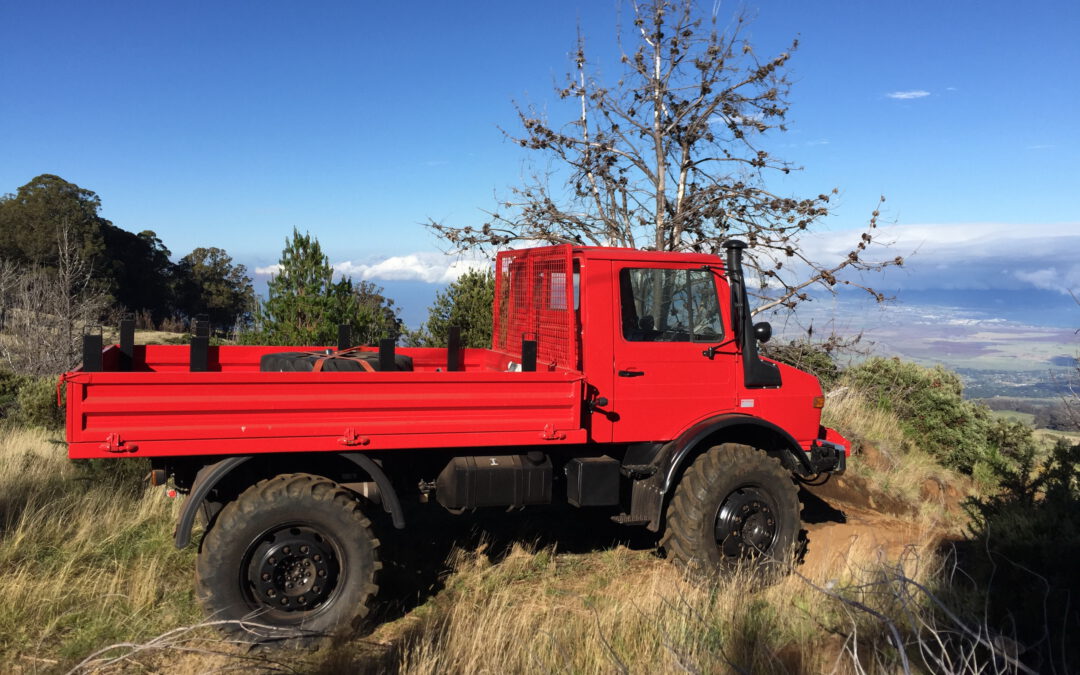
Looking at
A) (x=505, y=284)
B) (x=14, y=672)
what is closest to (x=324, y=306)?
(x=505, y=284)

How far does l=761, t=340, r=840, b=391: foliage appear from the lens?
445 inches

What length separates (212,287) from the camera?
1439 inches

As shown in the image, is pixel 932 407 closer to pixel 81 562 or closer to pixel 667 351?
pixel 667 351

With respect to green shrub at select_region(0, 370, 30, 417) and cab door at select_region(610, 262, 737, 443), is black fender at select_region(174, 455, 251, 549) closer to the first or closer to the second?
cab door at select_region(610, 262, 737, 443)

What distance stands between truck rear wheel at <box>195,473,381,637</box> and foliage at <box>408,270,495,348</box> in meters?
6.21

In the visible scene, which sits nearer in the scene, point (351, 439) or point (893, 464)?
point (351, 439)

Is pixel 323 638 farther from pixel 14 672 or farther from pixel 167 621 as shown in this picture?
pixel 14 672

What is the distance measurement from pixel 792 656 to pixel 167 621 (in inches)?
142

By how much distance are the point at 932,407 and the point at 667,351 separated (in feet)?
27.1

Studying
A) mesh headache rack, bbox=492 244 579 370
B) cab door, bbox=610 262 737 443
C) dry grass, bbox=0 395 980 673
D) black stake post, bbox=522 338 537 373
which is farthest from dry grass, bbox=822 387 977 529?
black stake post, bbox=522 338 537 373

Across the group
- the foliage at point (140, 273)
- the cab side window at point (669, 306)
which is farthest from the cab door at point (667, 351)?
the foliage at point (140, 273)

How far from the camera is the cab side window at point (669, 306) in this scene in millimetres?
5191

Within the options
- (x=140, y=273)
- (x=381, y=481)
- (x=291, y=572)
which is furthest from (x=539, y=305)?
(x=140, y=273)

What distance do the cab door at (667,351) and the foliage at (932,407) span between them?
7.28m
